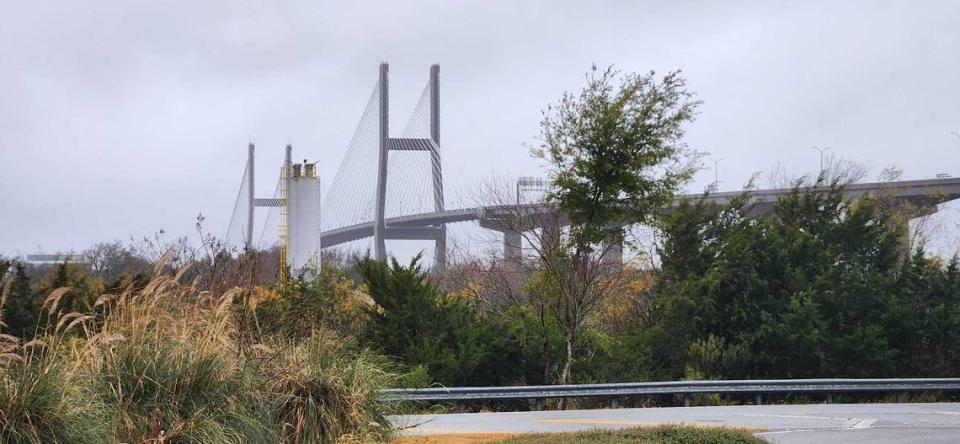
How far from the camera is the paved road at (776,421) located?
1541cm

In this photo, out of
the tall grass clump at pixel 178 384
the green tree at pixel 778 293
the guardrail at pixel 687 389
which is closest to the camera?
the tall grass clump at pixel 178 384

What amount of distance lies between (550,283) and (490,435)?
381 inches

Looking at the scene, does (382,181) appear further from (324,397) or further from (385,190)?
(324,397)

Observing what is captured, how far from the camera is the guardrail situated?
20.9 m

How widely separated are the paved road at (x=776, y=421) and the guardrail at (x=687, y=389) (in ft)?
1.52

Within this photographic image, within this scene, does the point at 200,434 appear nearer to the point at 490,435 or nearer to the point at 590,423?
the point at 490,435

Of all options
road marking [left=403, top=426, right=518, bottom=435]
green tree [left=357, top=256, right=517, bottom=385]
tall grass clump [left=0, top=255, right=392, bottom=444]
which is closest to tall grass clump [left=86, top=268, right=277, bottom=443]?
tall grass clump [left=0, top=255, right=392, bottom=444]

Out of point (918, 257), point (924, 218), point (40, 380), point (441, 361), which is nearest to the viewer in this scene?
point (40, 380)

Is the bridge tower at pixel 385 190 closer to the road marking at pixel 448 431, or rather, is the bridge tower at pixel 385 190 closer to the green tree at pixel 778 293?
the green tree at pixel 778 293

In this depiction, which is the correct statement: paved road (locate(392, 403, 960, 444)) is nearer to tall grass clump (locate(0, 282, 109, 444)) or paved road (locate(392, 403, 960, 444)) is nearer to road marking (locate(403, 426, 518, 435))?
road marking (locate(403, 426, 518, 435))

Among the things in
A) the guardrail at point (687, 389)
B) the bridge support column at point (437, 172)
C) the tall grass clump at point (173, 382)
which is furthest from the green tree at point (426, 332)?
the bridge support column at point (437, 172)

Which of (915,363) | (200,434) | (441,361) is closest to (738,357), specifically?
(915,363)

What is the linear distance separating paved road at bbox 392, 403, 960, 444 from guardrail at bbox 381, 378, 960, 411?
463mm

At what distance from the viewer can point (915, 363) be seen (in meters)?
24.9
